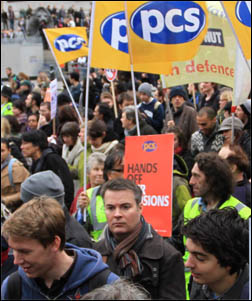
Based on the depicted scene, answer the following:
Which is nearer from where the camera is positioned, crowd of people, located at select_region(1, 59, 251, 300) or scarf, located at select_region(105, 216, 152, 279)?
crowd of people, located at select_region(1, 59, 251, 300)

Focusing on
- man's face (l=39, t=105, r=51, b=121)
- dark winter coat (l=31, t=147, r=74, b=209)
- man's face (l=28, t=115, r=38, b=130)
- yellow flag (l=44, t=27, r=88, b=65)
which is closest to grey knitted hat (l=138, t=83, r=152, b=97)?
yellow flag (l=44, t=27, r=88, b=65)

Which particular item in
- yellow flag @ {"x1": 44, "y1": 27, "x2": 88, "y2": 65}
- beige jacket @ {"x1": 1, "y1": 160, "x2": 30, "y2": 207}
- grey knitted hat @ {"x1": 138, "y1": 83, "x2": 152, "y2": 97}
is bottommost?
beige jacket @ {"x1": 1, "y1": 160, "x2": 30, "y2": 207}

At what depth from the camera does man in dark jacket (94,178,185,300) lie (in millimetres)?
3404

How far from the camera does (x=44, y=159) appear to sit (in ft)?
21.8

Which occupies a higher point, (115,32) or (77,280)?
(115,32)

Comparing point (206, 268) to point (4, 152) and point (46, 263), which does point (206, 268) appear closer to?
point (46, 263)

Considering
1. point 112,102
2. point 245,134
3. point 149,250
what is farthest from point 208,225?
point 112,102

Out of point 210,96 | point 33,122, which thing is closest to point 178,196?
point 33,122

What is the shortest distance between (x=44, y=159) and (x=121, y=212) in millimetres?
3201

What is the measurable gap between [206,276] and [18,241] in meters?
0.85

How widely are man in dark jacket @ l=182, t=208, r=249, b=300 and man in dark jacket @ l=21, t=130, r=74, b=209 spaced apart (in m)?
3.44

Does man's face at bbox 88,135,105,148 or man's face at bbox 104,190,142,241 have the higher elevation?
man's face at bbox 104,190,142,241

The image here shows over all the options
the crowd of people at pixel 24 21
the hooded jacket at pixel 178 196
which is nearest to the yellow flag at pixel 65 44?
the hooded jacket at pixel 178 196

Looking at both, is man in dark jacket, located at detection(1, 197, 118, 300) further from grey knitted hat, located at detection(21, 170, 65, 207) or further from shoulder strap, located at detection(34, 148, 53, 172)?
shoulder strap, located at detection(34, 148, 53, 172)
